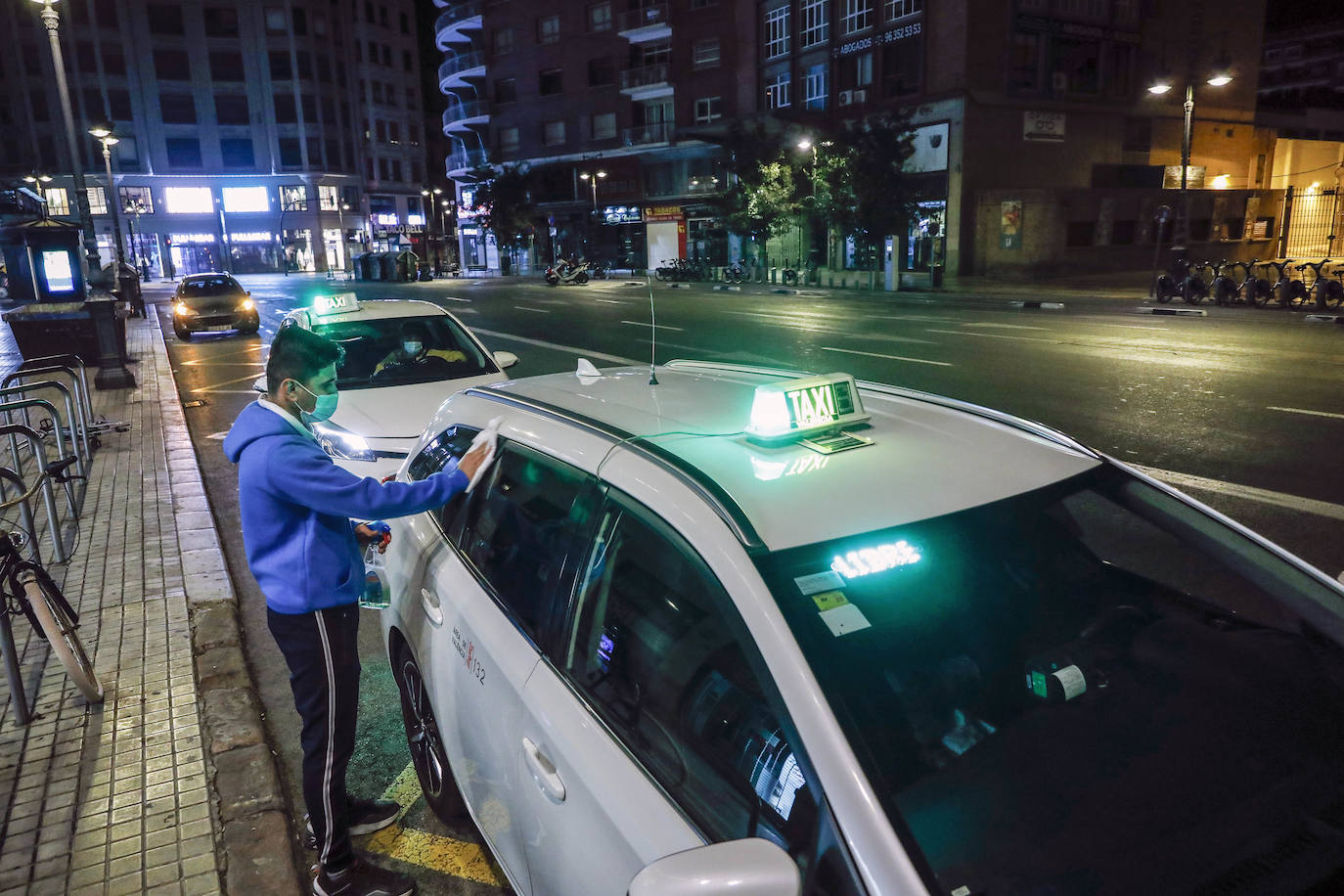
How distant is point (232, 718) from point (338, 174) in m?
86.7

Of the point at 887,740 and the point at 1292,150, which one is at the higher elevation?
the point at 1292,150

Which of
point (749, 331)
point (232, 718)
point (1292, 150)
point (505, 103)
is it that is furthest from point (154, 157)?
point (232, 718)

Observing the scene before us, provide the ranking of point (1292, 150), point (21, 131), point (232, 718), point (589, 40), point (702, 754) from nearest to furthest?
1. point (702, 754)
2. point (232, 718)
3. point (1292, 150)
4. point (589, 40)
5. point (21, 131)

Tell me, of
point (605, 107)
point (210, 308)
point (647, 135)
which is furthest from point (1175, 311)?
point (605, 107)

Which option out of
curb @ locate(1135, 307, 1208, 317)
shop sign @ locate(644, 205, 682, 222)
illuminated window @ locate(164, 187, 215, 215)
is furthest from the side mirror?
illuminated window @ locate(164, 187, 215, 215)

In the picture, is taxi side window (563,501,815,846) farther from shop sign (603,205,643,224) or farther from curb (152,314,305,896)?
shop sign (603,205,643,224)

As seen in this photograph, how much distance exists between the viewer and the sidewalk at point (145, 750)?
10.7 ft

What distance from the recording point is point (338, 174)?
3221 inches

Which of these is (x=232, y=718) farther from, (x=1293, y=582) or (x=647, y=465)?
(x=1293, y=582)

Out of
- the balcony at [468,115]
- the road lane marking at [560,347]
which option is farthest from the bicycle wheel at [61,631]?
the balcony at [468,115]

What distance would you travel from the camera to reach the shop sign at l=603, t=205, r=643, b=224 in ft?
189

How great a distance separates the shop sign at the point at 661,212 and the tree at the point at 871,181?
1996cm

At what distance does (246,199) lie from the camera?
7931 cm

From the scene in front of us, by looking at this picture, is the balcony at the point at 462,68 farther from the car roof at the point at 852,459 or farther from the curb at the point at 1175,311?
the car roof at the point at 852,459
